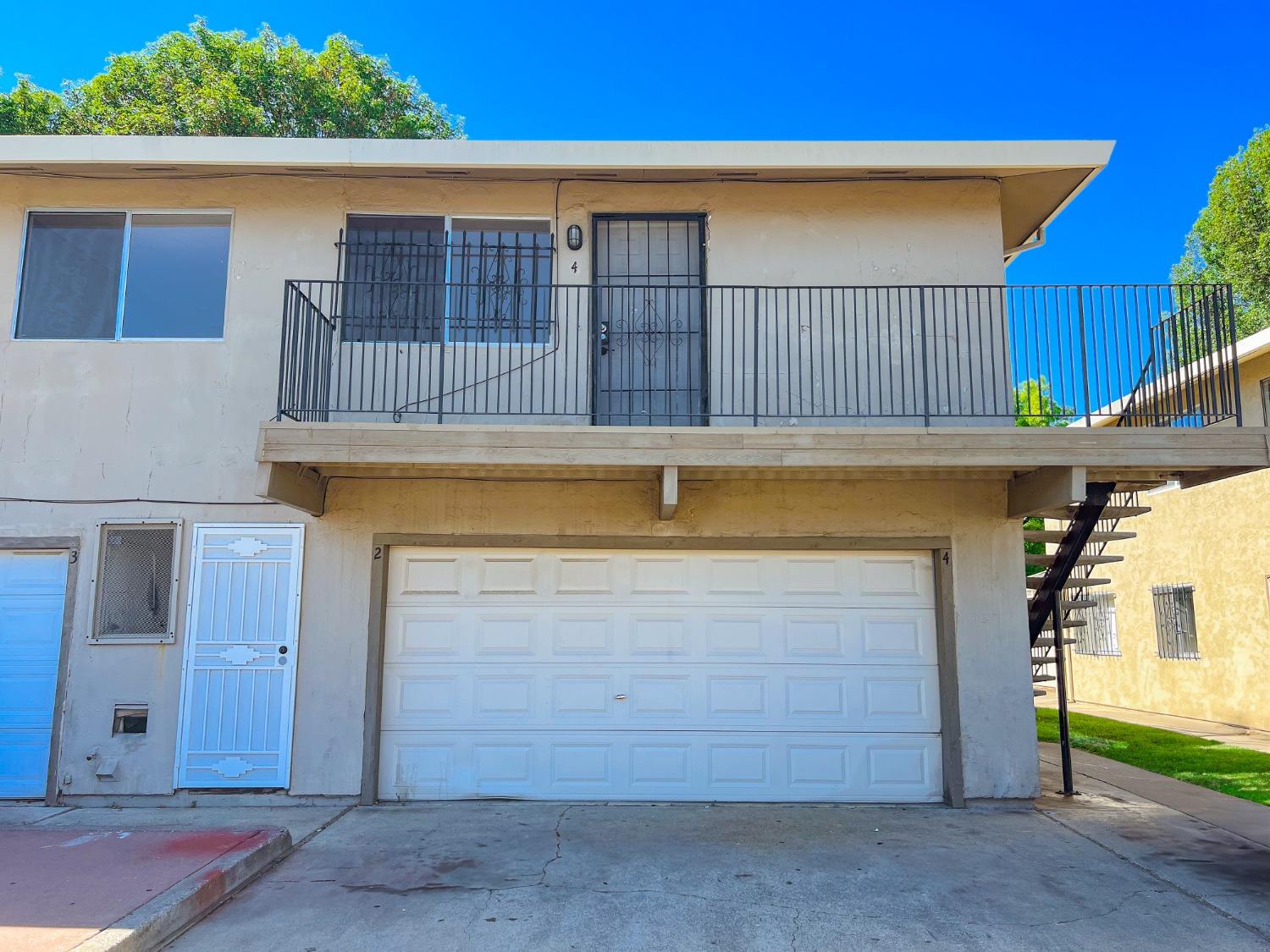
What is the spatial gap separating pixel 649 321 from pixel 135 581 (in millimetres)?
4952

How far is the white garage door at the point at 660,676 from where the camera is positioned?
786 centimetres

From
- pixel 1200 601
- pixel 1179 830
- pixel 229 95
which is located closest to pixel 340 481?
pixel 1179 830

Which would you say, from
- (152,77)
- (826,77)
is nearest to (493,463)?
(152,77)

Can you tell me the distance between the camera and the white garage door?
786cm

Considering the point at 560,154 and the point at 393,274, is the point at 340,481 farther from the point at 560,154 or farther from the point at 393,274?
the point at 560,154

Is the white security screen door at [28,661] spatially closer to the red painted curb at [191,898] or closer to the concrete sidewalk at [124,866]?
the concrete sidewalk at [124,866]

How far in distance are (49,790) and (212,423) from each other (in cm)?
324

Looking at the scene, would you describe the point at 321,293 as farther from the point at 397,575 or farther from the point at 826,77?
the point at 826,77

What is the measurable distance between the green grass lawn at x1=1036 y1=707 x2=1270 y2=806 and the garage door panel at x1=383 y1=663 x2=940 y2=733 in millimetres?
3392

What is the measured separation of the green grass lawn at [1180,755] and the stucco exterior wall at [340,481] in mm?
2707

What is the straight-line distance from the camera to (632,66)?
21438mm

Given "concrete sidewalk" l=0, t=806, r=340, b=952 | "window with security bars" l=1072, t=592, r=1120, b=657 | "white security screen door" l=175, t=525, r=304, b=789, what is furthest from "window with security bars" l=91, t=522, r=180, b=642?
"window with security bars" l=1072, t=592, r=1120, b=657

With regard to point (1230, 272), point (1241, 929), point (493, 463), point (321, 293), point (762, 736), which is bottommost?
point (1241, 929)

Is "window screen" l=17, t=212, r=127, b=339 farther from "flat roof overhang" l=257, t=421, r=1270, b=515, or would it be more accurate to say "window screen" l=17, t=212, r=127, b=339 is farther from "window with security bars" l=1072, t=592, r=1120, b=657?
"window with security bars" l=1072, t=592, r=1120, b=657
